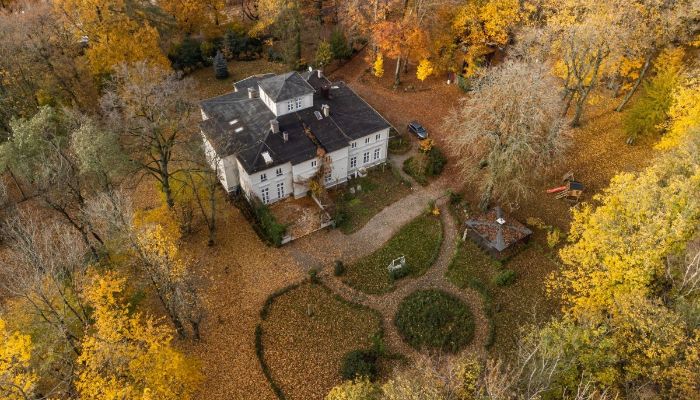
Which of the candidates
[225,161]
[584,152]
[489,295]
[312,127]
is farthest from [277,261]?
[584,152]

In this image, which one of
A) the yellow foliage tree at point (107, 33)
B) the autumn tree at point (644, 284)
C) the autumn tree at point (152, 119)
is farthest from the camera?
the yellow foliage tree at point (107, 33)

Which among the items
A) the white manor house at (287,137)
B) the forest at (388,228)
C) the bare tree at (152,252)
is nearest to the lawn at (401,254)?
the forest at (388,228)

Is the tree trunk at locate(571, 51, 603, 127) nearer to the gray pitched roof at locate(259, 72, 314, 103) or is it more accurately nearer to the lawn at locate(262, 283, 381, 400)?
the gray pitched roof at locate(259, 72, 314, 103)

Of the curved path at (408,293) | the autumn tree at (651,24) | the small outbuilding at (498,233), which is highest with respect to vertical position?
the autumn tree at (651,24)

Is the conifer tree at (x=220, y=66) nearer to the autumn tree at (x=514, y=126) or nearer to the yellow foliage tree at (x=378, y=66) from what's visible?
the yellow foliage tree at (x=378, y=66)

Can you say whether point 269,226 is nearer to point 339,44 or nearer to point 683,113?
point 339,44

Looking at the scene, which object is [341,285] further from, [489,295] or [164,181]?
[164,181]

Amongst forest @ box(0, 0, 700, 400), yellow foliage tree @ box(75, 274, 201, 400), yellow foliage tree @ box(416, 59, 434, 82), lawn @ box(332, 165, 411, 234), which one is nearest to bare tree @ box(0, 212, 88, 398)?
forest @ box(0, 0, 700, 400)
